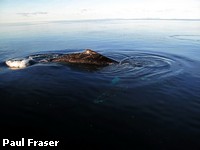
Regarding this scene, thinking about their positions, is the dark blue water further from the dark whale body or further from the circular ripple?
the dark whale body

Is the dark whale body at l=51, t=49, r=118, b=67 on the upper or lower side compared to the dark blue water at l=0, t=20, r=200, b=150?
upper

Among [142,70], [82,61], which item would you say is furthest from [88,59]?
[142,70]

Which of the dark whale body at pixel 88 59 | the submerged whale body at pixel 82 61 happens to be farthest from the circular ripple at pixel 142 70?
the submerged whale body at pixel 82 61

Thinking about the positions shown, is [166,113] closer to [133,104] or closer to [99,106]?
[133,104]

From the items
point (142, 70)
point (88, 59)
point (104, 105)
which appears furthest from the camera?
point (88, 59)

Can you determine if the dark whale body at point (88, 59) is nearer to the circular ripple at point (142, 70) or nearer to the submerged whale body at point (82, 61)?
the submerged whale body at point (82, 61)

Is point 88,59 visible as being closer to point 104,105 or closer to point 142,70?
point 142,70

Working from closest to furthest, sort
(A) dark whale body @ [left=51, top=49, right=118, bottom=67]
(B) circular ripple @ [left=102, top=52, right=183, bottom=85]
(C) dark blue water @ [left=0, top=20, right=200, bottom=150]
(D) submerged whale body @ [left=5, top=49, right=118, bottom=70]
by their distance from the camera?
(C) dark blue water @ [left=0, top=20, right=200, bottom=150], (B) circular ripple @ [left=102, top=52, right=183, bottom=85], (D) submerged whale body @ [left=5, top=49, right=118, bottom=70], (A) dark whale body @ [left=51, top=49, right=118, bottom=67]

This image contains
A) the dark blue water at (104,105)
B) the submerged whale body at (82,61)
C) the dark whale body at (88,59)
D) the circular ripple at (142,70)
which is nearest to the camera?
the dark blue water at (104,105)

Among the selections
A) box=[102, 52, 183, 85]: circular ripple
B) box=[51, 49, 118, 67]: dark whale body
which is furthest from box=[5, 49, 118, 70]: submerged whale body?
box=[102, 52, 183, 85]: circular ripple

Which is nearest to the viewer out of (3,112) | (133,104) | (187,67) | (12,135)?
(12,135)

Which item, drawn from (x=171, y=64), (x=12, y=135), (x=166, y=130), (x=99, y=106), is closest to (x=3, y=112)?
(x=12, y=135)
